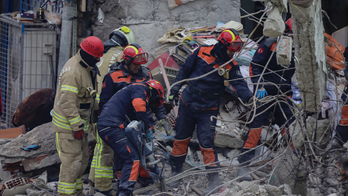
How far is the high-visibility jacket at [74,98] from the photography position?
4461mm

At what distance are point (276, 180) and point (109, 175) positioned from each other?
7.07ft

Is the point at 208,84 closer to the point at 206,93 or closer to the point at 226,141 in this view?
the point at 206,93

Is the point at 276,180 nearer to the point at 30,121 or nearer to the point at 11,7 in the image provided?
the point at 30,121

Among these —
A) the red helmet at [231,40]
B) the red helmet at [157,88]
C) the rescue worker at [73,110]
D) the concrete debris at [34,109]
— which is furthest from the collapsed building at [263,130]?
the red helmet at [157,88]

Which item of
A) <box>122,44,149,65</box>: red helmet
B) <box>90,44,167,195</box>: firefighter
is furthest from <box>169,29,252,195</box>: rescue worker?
<box>122,44,149,65</box>: red helmet

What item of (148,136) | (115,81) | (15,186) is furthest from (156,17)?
(15,186)

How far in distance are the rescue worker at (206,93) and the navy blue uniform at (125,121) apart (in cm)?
65

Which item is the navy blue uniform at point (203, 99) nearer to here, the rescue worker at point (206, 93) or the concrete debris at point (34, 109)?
the rescue worker at point (206, 93)

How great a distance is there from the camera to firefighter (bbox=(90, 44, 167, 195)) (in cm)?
464

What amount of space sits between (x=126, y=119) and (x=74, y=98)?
28.4 inches

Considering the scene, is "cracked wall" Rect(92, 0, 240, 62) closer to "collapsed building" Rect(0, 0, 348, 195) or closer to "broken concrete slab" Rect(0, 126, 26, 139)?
"collapsed building" Rect(0, 0, 348, 195)

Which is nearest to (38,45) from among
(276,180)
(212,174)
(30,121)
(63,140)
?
(30,121)

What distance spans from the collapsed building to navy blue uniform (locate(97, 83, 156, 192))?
0.31 meters

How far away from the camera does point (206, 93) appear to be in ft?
15.7
